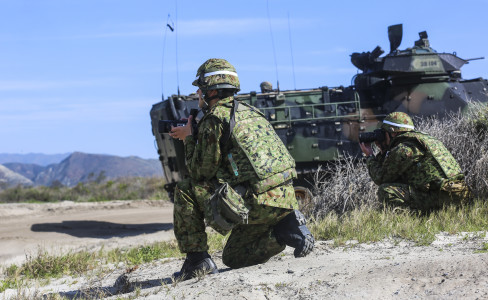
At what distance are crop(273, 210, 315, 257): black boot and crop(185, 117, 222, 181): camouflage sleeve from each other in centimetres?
76

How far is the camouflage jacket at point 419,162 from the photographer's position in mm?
7613

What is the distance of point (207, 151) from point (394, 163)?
3.31m

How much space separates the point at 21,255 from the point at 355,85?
6.72m

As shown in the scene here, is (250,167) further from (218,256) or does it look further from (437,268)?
(218,256)

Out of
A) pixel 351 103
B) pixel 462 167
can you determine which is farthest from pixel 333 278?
pixel 351 103

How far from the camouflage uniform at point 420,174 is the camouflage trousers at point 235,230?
2585mm

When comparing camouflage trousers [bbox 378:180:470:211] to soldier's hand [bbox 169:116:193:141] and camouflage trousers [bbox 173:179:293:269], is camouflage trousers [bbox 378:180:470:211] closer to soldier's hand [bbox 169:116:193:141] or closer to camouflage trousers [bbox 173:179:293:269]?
camouflage trousers [bbox 173:179:293:269]

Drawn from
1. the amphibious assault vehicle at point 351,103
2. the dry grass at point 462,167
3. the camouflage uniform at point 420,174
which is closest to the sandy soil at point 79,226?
the amphibious assault vehicle at point 351,103

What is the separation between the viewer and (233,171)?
→ 16.9ft

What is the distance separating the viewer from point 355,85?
1262cm

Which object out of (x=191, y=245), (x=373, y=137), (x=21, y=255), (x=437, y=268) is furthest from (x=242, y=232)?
(x=21, y=255)

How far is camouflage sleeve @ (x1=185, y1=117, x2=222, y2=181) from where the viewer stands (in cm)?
514

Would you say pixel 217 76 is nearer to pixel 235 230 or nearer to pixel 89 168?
pixel 235 230

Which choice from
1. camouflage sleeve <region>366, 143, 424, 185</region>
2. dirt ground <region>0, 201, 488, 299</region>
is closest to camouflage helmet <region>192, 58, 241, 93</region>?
dirt ground <region>0, 201, 488, 299</region>
